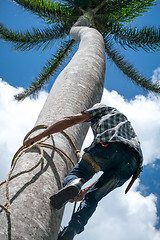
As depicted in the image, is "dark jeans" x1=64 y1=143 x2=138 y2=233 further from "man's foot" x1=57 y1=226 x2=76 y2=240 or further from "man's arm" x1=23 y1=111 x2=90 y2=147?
Result: "man's arm" x1=23 y1=111 x2=90 y2=147

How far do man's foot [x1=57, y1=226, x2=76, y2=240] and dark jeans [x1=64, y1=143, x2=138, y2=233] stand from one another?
0.29 feet

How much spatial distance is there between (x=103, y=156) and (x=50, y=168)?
42 cm

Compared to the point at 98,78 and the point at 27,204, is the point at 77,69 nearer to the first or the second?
the point at 98,78

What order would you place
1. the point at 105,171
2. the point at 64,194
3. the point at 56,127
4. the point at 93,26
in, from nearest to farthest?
the point at 64,194 → the point at 56,127 → the point at 105,171 → the point at 93,26

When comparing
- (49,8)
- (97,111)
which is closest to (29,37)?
(49,8)

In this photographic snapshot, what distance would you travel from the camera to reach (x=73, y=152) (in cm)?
231

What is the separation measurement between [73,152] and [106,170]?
30 centimetres

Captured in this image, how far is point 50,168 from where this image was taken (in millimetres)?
1905

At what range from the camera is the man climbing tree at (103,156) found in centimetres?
204

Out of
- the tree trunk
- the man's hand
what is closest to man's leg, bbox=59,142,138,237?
the tree trunk

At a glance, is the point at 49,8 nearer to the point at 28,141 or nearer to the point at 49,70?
the point at 49,70

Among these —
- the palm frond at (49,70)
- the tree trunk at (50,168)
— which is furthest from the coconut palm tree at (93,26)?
the tree trunk at (50,168)

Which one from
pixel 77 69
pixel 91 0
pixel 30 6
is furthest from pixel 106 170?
pixel 30 6

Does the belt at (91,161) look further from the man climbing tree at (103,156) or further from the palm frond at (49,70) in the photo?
the palm frond at (49,70)
